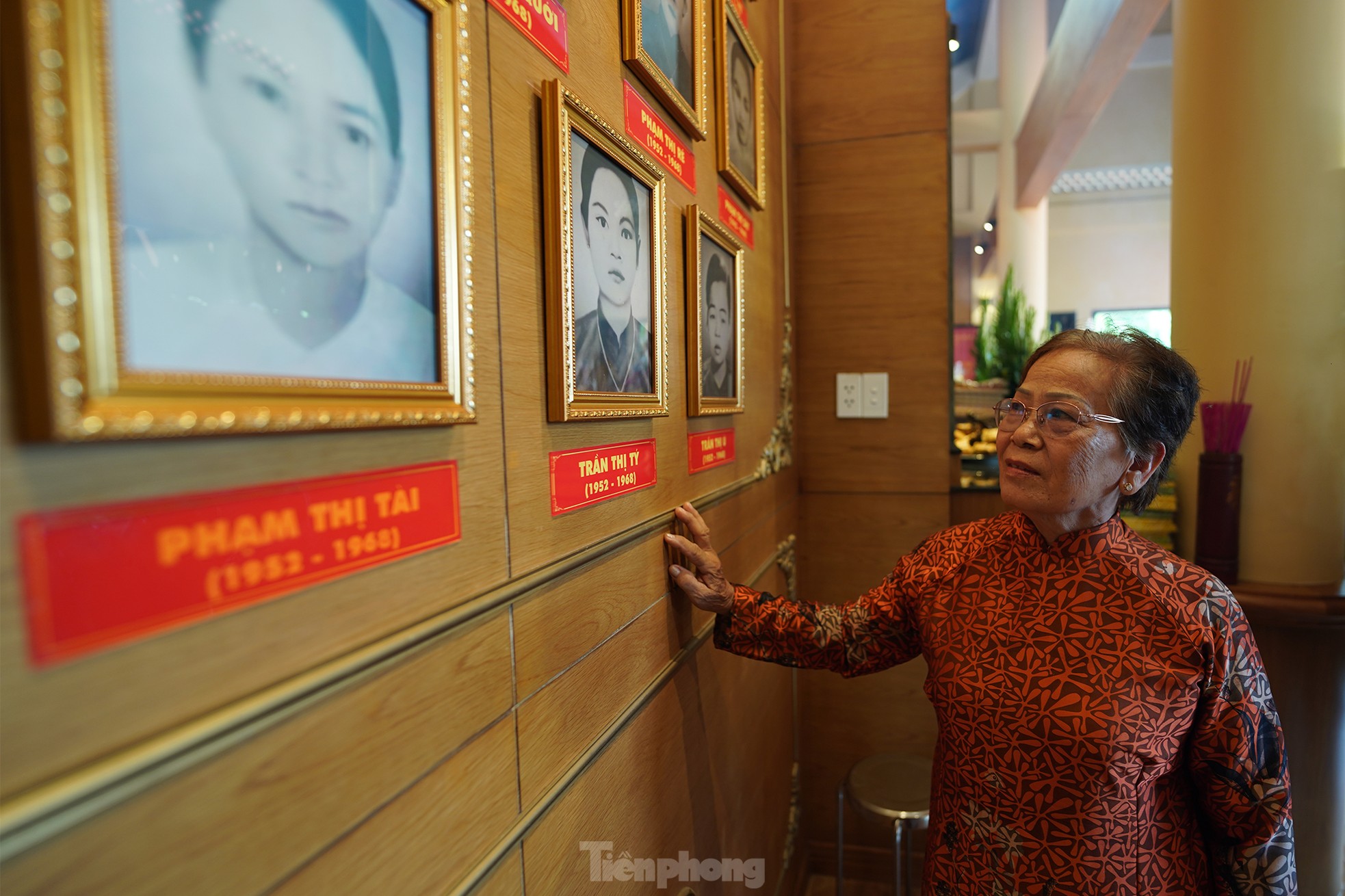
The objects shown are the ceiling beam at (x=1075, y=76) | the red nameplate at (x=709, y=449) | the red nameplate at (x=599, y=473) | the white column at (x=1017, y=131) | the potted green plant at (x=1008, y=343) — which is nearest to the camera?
the red nameplate at (x=599, y=473)

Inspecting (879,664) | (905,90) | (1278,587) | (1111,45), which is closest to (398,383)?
(879,664)

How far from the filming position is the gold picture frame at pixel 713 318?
1393 mm

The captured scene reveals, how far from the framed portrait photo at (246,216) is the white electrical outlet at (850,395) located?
6.70 feet

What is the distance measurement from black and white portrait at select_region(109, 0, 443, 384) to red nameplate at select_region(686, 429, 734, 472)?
82 cm

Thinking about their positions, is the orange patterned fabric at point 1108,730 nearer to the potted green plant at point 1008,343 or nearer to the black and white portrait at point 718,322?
the black and white portrait at point 718,322

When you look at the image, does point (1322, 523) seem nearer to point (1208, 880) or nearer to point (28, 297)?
point (1208, 880)

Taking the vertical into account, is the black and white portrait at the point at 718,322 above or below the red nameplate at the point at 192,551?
above

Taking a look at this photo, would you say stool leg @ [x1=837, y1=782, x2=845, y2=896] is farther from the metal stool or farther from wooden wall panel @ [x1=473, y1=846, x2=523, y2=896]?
wooden wall panel @ [x1=473, y1=846, x2=523, y2=896]

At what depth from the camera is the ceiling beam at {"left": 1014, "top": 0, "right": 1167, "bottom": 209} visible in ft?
13.6

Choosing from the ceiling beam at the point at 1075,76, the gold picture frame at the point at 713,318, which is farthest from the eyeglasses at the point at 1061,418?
the ceiling beam at the point at 1075,76

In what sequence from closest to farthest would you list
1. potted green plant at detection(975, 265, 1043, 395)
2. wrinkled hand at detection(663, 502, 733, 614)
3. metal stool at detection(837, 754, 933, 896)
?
1. wrinkled hand at detection(663, 502, 733, 614)
2. metal stool at detection(837, 754, 933, 896)
3. potted green plant at detection(975, 265, 1043, 395)

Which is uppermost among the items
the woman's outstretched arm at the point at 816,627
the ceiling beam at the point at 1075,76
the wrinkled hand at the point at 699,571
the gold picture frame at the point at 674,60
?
the ceiling beam at the point at 1075,76

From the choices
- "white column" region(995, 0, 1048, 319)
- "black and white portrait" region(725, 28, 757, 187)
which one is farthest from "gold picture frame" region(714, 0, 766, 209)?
"white column" region(995, 0, 1048, 319)

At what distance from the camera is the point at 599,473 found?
1023 mm
